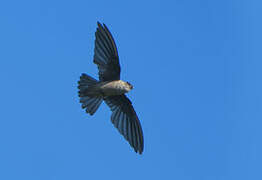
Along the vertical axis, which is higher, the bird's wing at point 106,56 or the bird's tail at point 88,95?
the bird's wing at point 106,56

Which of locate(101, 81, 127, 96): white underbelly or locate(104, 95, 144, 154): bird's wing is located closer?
locate(101, 81, 127, 96): white underbelly

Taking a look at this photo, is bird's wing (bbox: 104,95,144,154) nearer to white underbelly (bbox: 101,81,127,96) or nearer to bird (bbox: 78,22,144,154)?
bird (bbox: 78,22,144,154)

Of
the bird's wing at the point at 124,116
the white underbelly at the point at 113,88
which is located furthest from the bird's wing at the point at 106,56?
the bird's wing at the point at 124,116

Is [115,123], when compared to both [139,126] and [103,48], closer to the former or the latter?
[139,126]

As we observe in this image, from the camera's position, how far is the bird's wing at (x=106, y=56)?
27.4 ft

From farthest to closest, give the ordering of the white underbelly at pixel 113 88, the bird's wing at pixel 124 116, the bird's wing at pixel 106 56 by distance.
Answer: the bird's wing at pixel 124 116, the bird's wing at pixel 106 56, the white underbelly at pixel 113 88

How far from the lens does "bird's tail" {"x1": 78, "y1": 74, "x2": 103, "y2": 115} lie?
8116mm

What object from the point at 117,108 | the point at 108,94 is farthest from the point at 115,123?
the point at 108,94

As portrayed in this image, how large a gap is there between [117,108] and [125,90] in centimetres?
95

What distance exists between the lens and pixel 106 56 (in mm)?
8445

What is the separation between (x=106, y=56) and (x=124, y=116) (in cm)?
121

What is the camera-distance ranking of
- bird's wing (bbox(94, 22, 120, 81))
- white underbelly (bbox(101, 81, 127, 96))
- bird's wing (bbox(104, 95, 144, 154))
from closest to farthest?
white underbelly (bbox(101, 81, 127, 96)) → bird's wing (bbox(94, 22, 120, 81)) → bird's wing (bbox(104, 95, 144, 154))

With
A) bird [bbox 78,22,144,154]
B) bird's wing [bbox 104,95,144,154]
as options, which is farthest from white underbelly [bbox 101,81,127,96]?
bird's wing [bbox 104,95,144,154]

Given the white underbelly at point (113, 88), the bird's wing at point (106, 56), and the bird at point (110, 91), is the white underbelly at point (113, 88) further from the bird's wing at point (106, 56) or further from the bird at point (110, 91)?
the bird's wing at point (106, 56)
